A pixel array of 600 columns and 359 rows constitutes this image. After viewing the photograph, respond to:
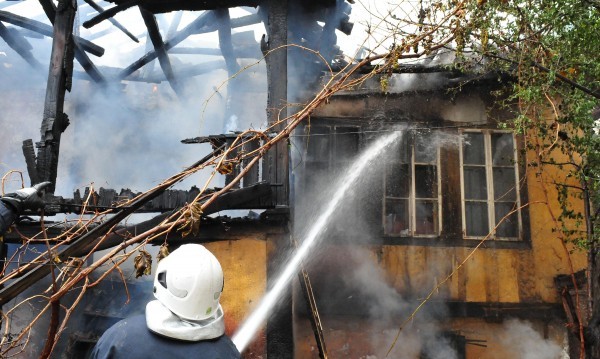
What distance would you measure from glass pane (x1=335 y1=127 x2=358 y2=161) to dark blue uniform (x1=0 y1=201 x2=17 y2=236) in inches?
262

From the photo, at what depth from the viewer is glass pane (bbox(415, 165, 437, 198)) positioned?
9703 mm

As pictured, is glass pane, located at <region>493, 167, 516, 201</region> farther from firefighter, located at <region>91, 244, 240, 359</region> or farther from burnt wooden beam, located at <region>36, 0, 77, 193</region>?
firefighter, located at <region>91, 244, 240, 359</region>

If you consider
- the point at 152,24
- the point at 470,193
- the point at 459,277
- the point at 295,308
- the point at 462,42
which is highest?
the point at 152,24

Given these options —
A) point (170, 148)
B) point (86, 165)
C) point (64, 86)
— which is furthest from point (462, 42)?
point (86, 165)

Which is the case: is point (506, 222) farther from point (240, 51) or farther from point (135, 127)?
point (135, 127)

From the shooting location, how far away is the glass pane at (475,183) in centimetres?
972

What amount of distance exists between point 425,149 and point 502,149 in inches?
61.2

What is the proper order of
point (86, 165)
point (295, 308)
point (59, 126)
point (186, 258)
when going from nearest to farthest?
1. point (186, 258)
2. point (59, 126)
3. point (295, 308)
4. point (86, 165)

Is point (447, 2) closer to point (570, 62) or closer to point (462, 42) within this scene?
point (462, 42)

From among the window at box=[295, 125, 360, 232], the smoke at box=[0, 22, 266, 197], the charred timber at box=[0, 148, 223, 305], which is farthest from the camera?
the smoke at box=[0, 22, 266, 197]

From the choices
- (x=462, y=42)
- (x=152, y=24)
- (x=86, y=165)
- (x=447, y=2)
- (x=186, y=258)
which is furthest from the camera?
(x=86, y=165)

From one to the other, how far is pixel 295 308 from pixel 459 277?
3.15m

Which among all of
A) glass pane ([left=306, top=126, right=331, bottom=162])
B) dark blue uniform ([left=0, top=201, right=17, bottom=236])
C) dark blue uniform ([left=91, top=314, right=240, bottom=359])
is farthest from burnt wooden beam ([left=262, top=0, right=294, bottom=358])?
dark blue uniform ([left=91, top=314, right=240, bottom=359])

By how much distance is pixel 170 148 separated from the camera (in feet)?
43.6
